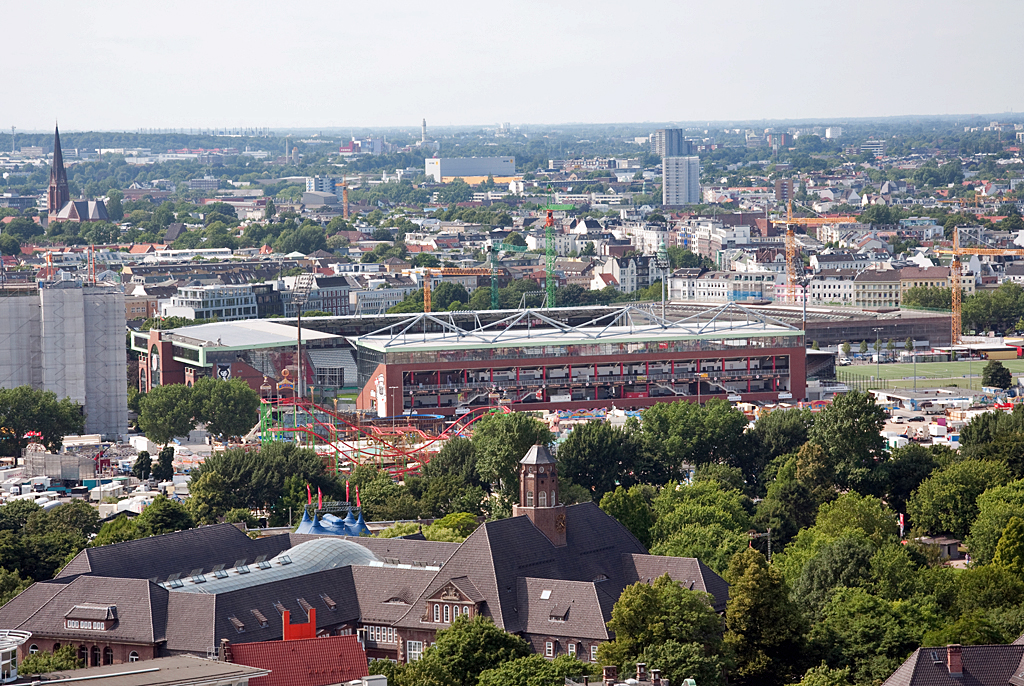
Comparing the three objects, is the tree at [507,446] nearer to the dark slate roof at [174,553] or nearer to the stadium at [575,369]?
the dark slate roof at [174,553]

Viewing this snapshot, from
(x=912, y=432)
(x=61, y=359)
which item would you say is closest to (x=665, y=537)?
(x=912, y=432)

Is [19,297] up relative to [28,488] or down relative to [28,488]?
up

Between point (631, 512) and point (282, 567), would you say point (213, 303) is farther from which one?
point (282, 567)

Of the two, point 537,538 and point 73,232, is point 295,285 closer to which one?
point 73,232

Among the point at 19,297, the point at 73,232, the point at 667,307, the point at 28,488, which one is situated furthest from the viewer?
the point at 73,232

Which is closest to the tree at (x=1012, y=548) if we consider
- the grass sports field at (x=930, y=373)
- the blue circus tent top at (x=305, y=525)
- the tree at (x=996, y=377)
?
the blue circus tent top at (x=305, y=525)

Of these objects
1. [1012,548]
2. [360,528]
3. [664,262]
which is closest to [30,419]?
[360,528]

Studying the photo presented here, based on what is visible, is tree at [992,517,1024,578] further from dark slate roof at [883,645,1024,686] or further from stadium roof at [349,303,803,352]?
stadium roof at [349,303,803,352]

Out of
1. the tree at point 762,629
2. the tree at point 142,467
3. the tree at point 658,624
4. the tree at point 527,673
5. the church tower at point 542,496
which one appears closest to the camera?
the tree at point 527,673

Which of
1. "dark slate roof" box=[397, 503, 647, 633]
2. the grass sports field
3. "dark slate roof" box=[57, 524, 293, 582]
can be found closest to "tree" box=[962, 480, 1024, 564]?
"dark slate roof" box=[397, 503, 647, 633]
